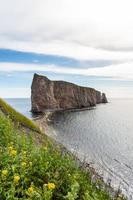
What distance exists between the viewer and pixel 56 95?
16650 cm

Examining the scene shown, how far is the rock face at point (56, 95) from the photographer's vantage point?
151m

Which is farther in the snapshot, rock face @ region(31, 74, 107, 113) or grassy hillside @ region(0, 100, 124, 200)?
rock face @ region(31, 74, 107, 113)

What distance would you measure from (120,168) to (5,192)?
96.7 feet

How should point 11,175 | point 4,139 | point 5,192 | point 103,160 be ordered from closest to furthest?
point 5,192, point 11,175, point 4,139, point 103,160

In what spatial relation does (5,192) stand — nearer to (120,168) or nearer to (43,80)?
(120,168)

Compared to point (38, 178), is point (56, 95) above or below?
above

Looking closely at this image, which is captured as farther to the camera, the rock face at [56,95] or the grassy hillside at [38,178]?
the rock face at [56,95]

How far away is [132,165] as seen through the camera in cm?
3738

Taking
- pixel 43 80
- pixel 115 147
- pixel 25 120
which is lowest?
pixel 115 147

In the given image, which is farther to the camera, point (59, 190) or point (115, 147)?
point (115, 147)

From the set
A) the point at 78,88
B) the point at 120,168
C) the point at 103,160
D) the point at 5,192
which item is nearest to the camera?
the point at 5,192

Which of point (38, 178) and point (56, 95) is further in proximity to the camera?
point (56, 95)

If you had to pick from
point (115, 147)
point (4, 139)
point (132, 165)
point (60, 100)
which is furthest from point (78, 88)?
point (4, 139)

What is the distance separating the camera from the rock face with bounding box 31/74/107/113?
5930 inches
